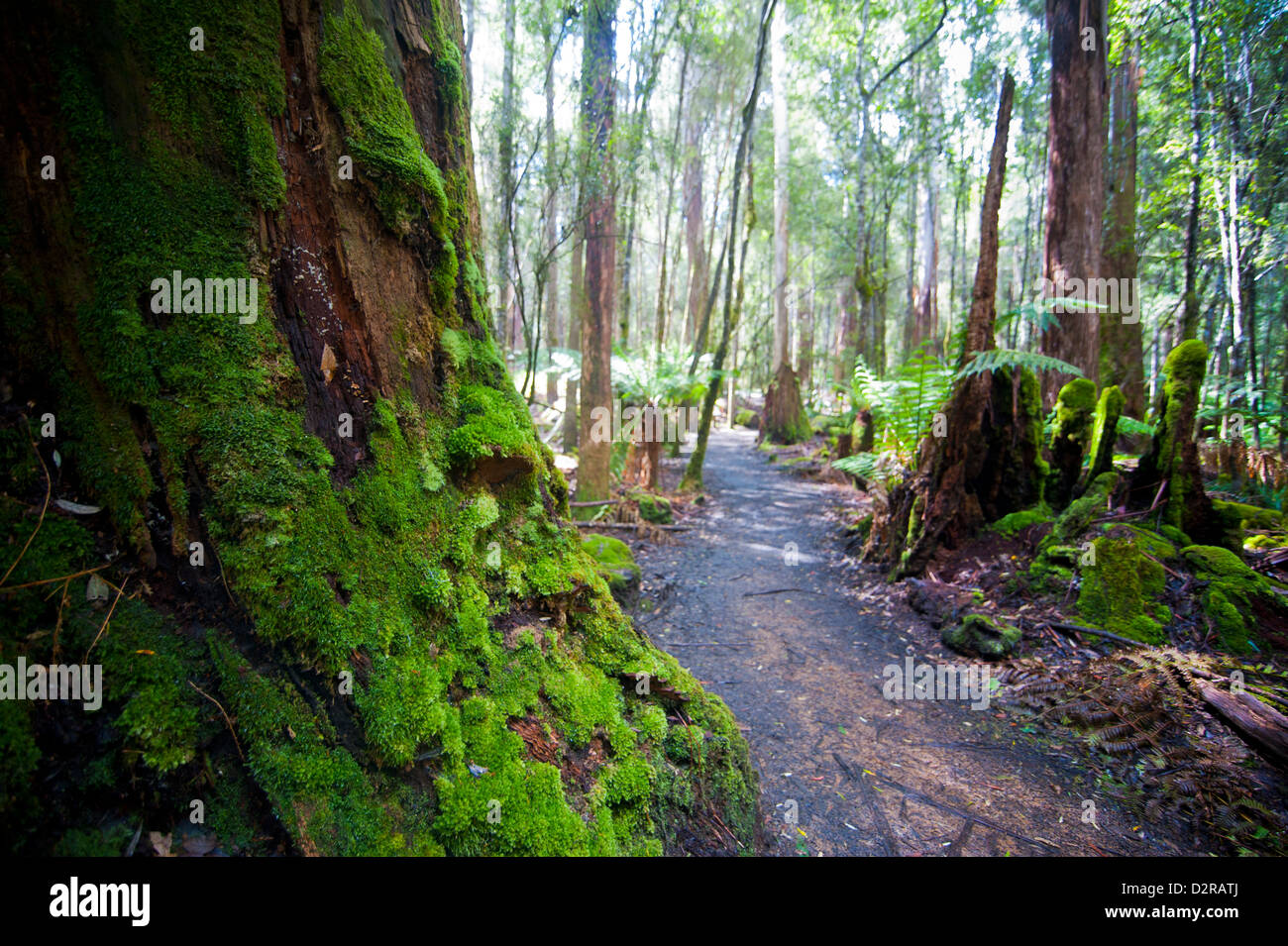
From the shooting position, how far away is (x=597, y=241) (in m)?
8.20

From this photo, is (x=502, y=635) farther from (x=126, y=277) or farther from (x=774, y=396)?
(x=774, y=396)

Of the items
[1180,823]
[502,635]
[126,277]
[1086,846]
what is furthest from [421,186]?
[1180,823]

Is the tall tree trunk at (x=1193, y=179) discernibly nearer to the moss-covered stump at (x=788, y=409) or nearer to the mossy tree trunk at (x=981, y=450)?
the mossy tree trunk at (x=981, y=450)

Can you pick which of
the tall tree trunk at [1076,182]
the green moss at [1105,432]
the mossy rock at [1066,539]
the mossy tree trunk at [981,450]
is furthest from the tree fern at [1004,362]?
the tall tree trunk at [1076,182]

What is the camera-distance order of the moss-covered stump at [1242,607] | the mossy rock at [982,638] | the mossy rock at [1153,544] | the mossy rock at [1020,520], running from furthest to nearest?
the mossy rock at [1020,520] < the mossy rock at [1153,544] < the mossy rock at [982,638] < the moss-covered stump at [1242,607]

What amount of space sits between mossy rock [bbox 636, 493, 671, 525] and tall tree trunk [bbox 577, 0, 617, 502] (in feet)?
1.96

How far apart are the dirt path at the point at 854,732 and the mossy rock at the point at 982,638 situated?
0.42ft

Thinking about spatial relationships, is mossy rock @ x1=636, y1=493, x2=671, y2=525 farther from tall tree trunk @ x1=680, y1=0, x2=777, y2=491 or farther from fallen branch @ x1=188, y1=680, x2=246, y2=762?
fallen branch @ x1=188, y1=680, x2=246, y2=762

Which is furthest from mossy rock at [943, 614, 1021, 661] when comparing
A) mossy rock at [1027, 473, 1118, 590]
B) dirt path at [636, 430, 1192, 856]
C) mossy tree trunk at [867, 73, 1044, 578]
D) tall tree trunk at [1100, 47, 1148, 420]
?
tall tree trunk at [1100, 47, 1148, 420]

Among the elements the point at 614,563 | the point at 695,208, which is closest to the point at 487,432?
the point at 614,563

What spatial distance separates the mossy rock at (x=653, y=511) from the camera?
8.50 meters

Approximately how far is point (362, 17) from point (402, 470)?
161 cm

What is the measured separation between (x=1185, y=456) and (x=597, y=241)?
6922 millimetres
